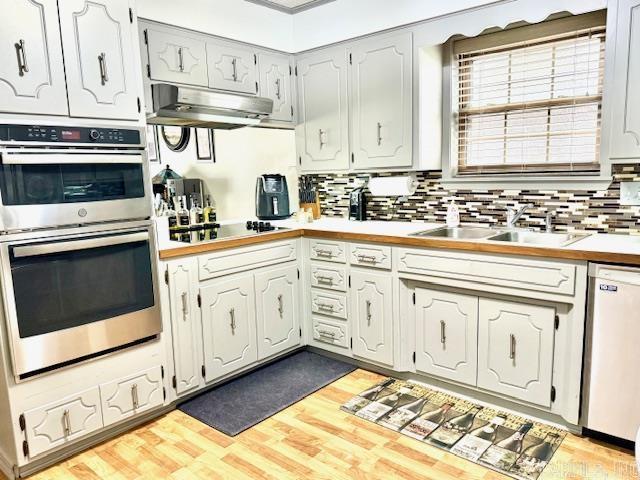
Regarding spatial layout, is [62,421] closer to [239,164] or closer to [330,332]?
[330,332]

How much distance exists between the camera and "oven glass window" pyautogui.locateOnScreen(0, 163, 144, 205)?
6.24 ft

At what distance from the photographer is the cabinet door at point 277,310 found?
2.98 metres

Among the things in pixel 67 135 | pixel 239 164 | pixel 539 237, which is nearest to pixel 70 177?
pixel 67 135

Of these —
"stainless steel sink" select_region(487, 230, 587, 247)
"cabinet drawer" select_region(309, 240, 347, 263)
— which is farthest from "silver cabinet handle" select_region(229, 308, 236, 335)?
"stainless steel sink" select_region(487, 230, 587, 247)

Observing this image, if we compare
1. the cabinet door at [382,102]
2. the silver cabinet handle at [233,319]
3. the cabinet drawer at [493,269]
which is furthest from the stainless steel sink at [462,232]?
the silver cabinet handle at [233,319]

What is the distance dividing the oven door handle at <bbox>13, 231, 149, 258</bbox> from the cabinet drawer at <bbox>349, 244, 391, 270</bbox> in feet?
4.01

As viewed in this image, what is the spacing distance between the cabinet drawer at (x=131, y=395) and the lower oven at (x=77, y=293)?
19cm

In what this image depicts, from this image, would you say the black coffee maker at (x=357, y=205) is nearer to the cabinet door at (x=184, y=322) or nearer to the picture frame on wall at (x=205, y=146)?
the picture frame on wall at (x=205, y=146)

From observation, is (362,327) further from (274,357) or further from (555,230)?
(555,230)

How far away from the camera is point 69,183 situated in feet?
6.76

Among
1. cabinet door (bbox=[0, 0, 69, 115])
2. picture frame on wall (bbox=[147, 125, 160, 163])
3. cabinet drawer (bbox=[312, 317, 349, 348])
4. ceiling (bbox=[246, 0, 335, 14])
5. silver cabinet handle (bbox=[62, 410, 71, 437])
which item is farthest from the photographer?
ceiling (bbox=[246, 0, 335, 14])

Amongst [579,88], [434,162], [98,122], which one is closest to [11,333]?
[98,122]

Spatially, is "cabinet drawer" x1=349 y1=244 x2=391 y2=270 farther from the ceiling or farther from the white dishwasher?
the ceiling

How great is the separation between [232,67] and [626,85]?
7.39 ft
